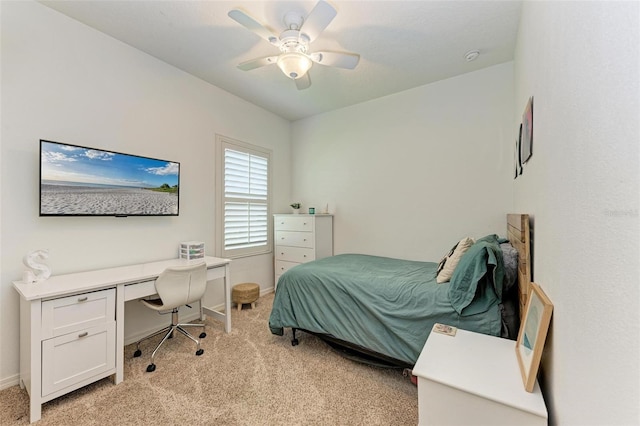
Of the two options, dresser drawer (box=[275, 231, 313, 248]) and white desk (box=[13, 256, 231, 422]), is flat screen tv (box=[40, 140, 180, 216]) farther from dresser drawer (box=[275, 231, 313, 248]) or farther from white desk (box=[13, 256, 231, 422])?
dresser drawer (box=[275, 231, 313, 248])

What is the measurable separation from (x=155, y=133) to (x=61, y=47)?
89 centimetres

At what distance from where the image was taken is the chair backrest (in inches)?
87.1

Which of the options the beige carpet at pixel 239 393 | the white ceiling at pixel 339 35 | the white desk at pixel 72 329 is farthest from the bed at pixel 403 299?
the white ceiling at pixel 339 35

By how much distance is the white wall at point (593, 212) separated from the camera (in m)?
0.51

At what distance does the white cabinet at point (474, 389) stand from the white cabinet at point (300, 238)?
97.5 inches

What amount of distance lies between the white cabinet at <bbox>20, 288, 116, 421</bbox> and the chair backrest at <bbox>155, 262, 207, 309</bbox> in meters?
0.33

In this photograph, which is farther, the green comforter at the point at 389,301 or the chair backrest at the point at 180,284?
the chair backrest at the point at 180,284

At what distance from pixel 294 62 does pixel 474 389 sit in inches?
90.6

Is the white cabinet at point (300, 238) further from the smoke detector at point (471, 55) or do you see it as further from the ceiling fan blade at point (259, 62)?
the smoke detector at point (471, 55)

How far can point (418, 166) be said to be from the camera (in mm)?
3406

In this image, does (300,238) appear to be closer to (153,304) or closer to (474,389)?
(153,304)

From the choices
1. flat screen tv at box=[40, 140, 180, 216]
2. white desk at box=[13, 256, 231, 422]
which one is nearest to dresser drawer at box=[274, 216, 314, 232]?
flat screen tv at box=[40, 140, 180, 216]

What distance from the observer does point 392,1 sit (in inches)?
79.1

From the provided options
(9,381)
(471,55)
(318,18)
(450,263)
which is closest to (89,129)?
(9,381)
